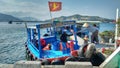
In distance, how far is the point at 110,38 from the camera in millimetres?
25984

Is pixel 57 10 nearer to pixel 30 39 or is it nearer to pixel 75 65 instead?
pixel 30 39

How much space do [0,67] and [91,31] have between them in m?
15.2

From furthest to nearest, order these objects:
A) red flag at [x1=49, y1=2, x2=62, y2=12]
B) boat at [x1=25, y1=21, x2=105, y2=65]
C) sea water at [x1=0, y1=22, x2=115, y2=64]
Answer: sea water at [x1=0, y1=22, x2=115, y2=64] → red flag at [x1=49, y1=2, x2=62, y2=12] → boat at [x1=25, y1=21, x2=105, y2=65]

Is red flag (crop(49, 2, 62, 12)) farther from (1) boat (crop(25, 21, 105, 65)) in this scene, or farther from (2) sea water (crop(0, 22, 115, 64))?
(2) sea water (crop(0, 22, 115, 64))

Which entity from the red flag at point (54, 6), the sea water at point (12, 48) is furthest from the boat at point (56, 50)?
the sea water at point (12, 48)

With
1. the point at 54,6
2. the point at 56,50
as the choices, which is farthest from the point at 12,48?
the point at 56,50

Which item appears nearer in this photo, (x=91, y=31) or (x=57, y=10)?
(x=57, y=10)

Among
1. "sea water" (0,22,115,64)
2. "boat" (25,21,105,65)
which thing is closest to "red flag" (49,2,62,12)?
"boat" (25,21,105,65)

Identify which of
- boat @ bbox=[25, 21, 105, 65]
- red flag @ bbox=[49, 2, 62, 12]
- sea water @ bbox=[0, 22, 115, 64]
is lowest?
sea water @ bbox=[0, 22, 115, 64]

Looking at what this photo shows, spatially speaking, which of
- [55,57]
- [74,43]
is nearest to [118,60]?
[55,57]

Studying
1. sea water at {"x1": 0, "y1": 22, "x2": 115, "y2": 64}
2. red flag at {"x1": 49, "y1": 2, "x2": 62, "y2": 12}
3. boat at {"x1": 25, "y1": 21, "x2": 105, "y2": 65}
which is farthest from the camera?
sea water at {"x1": 0, "y1": 22, "x2": 115, "y2": 64}

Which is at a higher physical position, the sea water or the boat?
the boat

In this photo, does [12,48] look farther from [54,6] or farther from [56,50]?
[56,50]

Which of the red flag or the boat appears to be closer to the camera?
the boat
